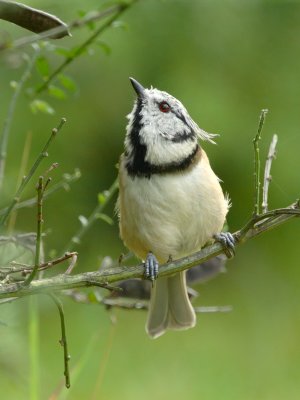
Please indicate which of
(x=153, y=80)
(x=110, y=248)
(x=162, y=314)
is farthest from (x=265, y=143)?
(x=162, y=314)

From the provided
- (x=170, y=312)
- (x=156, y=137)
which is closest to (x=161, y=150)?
(x=156, y=137)

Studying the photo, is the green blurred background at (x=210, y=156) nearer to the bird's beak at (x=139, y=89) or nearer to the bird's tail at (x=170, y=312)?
the bird's tail at (x=170, y=312)

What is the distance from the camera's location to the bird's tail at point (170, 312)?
2994 millimetres

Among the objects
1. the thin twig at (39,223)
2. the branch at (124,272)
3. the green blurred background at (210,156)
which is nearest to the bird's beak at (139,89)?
the branch at (124,272)

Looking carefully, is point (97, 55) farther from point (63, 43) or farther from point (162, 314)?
point (162, 314)

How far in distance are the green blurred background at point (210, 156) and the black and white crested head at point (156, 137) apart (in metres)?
2.11

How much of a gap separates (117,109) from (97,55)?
382mm

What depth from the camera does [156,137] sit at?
105 inches

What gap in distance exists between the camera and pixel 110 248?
552 cm

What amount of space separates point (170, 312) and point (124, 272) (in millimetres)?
1077

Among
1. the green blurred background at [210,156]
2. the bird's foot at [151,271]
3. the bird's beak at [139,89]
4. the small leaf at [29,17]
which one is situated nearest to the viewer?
the small leaf at [29,17]

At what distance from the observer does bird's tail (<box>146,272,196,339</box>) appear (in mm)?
2994

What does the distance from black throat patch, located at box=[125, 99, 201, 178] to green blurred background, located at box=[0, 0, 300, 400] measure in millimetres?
2093

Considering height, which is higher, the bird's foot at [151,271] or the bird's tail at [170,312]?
A: the bird's foot at [151,271]
